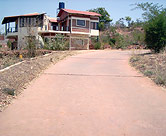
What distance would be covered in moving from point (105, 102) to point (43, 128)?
241cm

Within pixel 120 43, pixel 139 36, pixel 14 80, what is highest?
pixel 139 36

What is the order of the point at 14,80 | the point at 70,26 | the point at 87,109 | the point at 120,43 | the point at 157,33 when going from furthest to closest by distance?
the point at 120,43, the point at 70,26, the point at 157,33, the point at 14,80, the point at 87,109

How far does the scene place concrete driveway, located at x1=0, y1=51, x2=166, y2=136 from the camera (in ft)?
15.7

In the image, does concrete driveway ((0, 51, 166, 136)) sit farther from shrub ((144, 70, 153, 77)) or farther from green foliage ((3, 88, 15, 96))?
shrub ((144, 70, 153, 77))

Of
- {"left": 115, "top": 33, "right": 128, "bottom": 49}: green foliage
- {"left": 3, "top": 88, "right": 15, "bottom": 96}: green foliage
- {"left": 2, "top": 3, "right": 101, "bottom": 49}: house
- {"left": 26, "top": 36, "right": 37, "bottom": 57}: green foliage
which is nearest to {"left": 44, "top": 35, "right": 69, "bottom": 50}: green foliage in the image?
{"left": 2, "top": 3, "right": 101, "bottom": 49}: house

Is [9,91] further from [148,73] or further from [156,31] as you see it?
[156,31]

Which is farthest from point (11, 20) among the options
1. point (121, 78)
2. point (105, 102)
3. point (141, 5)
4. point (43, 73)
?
point (105, 102)

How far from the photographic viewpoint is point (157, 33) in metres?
17.2

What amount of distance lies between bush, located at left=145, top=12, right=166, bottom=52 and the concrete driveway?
8.97 meters


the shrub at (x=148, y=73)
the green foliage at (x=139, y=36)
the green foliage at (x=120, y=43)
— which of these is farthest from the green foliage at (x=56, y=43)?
the shrub at (x=148, y=73)

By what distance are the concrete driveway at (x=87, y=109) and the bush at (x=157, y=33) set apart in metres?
8.97

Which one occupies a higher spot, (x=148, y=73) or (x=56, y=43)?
(x=56, y=43)

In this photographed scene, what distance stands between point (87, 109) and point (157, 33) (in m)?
13.1

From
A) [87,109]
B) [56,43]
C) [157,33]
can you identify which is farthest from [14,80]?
[56,43]
